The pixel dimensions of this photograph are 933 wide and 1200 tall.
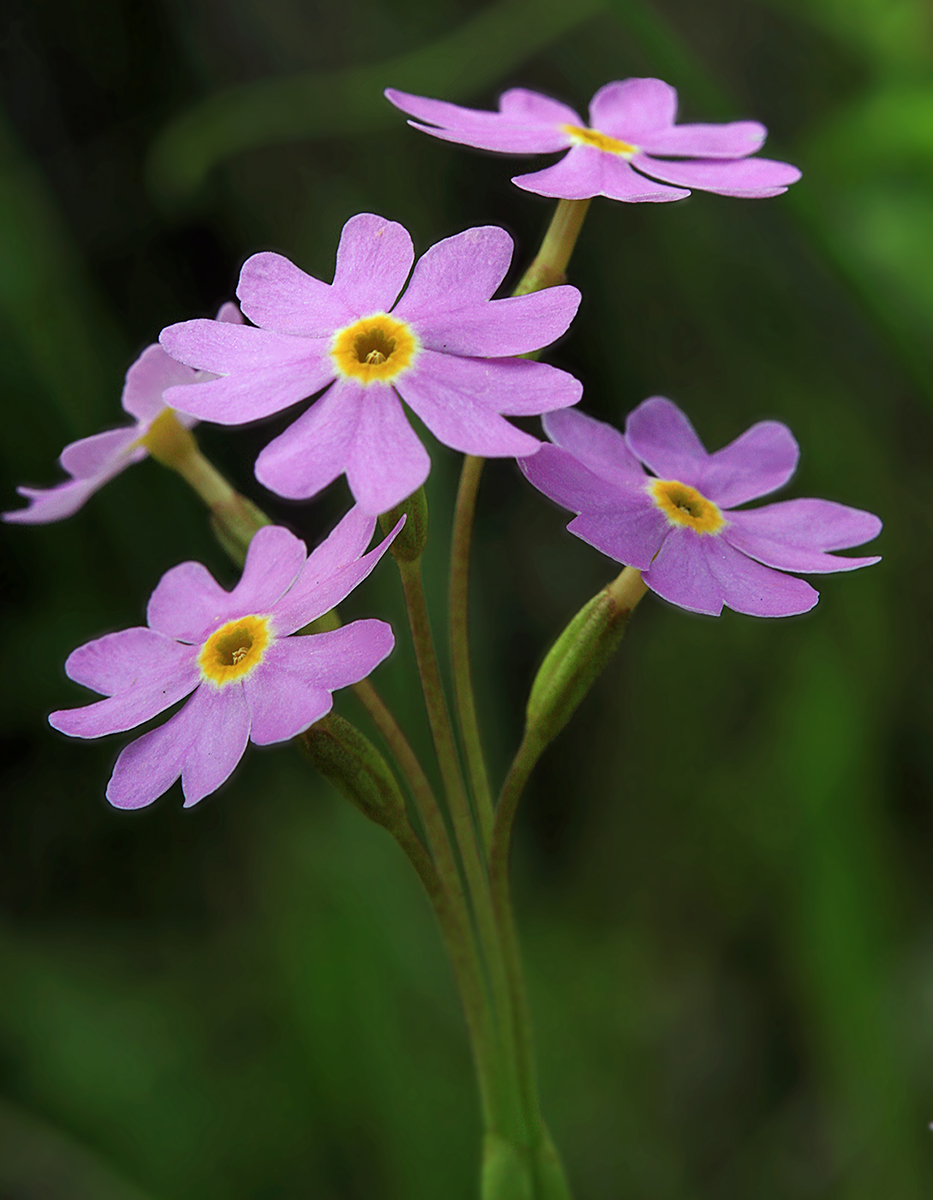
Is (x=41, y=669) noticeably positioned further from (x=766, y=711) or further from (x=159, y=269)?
(x=766, y=711)

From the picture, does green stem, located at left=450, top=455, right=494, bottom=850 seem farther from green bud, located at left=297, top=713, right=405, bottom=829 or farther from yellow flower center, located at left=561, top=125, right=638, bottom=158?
yellow flower center, located at left=561, top=125, right=638, bottom=158

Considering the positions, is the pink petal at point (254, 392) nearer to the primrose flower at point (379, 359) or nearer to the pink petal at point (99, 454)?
the primrose flower at point (379, 359)

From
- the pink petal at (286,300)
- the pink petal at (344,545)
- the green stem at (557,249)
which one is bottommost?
the pink petal at (344,545)

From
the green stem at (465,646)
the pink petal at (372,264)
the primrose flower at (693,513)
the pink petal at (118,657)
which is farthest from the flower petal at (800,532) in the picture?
the pink petal at (118,657)

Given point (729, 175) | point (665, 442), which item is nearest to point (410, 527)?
point (665, 442)

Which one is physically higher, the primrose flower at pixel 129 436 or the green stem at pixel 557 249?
the green stem at pixel 557 249
